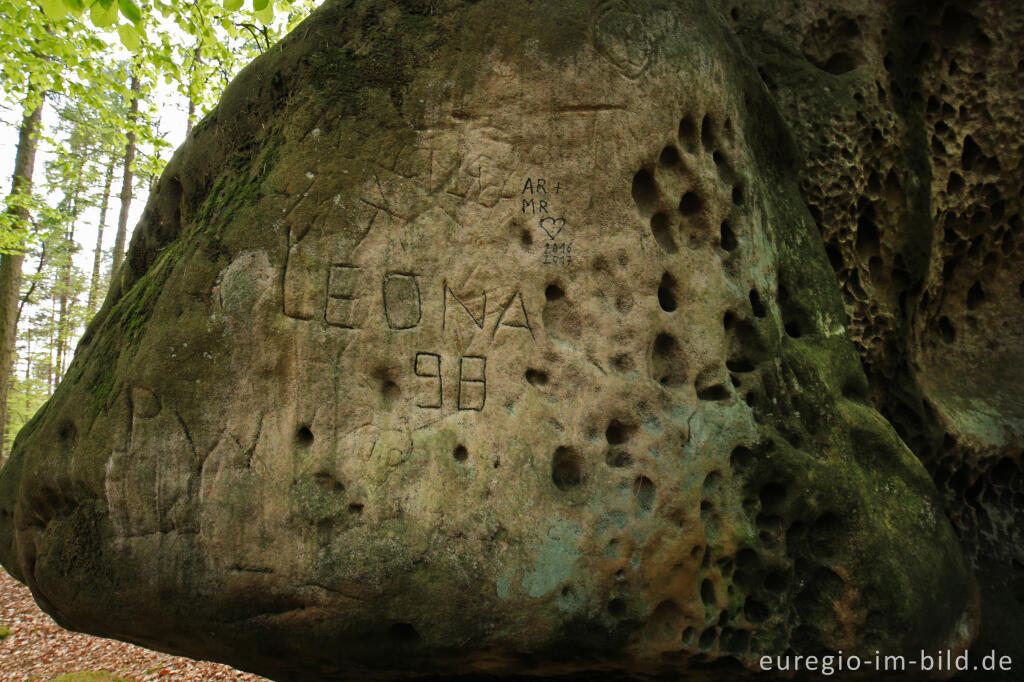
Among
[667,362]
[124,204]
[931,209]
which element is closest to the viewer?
[667,362]

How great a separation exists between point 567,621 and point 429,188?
216 cm

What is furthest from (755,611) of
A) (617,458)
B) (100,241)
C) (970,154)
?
(100,241)

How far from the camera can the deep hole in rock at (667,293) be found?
336 cm

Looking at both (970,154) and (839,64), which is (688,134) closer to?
(839,64)

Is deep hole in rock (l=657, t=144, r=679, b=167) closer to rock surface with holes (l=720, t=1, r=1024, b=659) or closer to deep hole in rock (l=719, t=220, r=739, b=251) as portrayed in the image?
deep hole in rock (l=719, t=220, r=739, b=251)

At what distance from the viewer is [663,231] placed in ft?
11.2

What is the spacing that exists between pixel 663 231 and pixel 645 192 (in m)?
0.22

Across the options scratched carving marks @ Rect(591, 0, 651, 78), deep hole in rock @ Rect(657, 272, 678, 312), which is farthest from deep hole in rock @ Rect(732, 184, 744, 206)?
scratched carving marks @ Rect(591, 0, 651, 78)

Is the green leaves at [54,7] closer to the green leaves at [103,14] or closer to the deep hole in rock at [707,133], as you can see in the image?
the green leaves at [103,14]

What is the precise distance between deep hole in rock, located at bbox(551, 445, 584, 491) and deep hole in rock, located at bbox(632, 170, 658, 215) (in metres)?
1.29

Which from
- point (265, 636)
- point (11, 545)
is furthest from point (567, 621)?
point (11, 545)

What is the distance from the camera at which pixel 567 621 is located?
9.71ft

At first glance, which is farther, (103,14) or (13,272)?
(13,272)

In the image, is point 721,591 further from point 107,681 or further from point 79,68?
point 79,68
